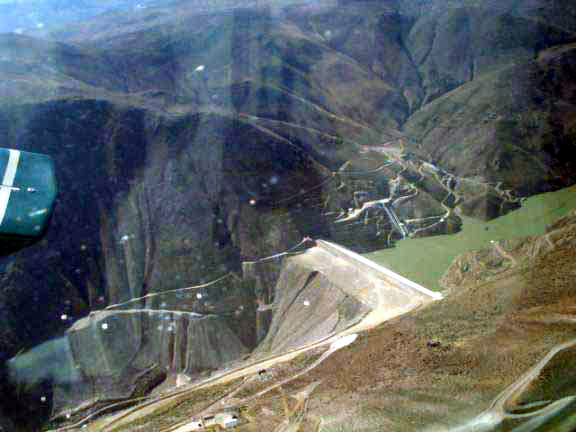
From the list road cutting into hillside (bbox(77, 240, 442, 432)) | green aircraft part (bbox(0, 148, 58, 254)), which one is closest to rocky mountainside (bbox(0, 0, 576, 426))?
road cutting into hillside (bbox(77, 240, 442, 432))

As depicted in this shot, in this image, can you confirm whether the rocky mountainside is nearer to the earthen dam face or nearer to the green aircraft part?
the earthen dam face

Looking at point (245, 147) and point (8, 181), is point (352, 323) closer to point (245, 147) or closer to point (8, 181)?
point (245, 147)

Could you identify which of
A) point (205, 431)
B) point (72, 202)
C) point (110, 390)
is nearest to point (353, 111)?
point (72, 202)

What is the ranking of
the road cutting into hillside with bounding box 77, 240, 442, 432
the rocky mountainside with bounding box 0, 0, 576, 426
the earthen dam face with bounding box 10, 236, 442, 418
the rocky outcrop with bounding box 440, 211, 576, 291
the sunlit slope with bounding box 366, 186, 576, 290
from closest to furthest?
the road cutting into hillside with bounding box 77, 240, 442, 432 < the rocky outcrop with bounding box 440, 211, 576, 291 < the earthen dam face with bounding box 10, 236, 442, 418 < the sunlit slope with bounding box 366, 186, 576, 290 < the rocky mountainside with bounding box 0, 0, 576, 426

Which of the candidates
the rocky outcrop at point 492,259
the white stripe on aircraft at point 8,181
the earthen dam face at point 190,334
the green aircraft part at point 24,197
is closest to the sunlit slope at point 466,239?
the rocky outcrop at point 492,259

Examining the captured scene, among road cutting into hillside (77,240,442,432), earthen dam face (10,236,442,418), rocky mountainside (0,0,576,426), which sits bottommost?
earthen dam face (10,236,442,418)

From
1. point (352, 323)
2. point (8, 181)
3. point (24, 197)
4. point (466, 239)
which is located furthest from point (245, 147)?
point (24, 197)
